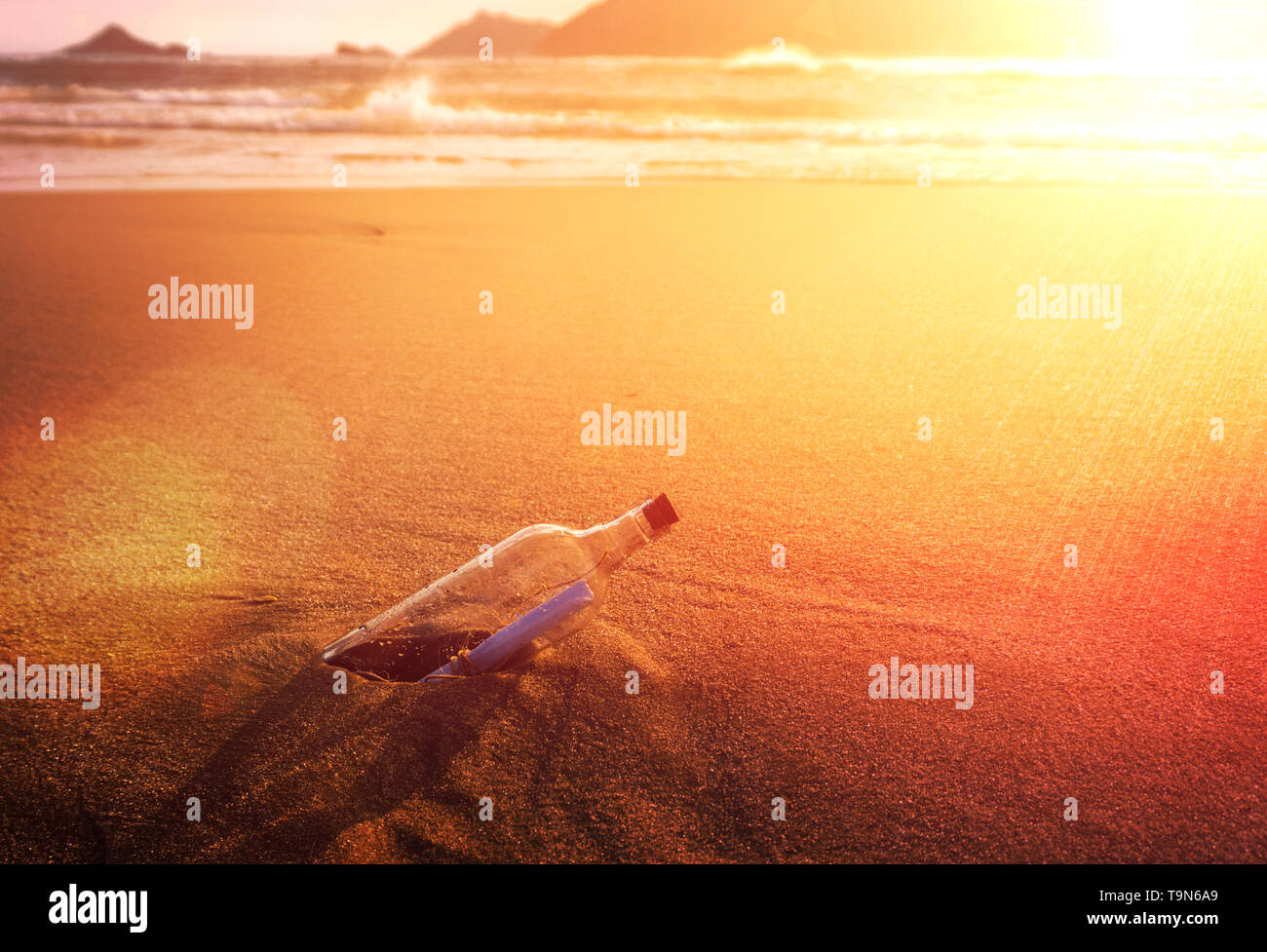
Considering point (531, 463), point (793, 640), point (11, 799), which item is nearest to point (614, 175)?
point (531, 463)

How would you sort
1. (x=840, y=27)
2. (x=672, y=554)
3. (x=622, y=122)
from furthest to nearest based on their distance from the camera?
(x=840, y=27), (x=622, y=122), (x=672, y=554)

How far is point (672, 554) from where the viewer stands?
3328 millimetres

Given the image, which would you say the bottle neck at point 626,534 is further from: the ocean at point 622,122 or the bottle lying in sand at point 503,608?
the ocean at point 622,122

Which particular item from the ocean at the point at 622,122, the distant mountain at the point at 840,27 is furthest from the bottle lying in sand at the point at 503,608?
the distant mountain at the point at 840,27

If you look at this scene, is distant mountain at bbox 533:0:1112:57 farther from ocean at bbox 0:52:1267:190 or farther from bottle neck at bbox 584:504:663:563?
bottle neck at bbox 584:504:663:563

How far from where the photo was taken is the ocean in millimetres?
11273

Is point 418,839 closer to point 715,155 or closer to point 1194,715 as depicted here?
point 1194,715

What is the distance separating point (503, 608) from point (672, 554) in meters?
0.76

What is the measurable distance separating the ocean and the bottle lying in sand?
8.63 metres

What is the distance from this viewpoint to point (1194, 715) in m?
2.40

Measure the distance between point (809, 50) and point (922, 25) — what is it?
3.36 m

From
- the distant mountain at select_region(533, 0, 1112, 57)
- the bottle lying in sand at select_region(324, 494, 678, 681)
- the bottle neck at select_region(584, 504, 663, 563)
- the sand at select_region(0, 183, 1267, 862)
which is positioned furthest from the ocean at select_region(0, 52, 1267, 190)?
the bottle neck at select_region(584, 504, 663, 563)

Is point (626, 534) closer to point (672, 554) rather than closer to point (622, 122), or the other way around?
point (672, 554)

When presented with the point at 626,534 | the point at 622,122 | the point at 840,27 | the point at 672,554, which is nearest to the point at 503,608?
the point at 626,534
